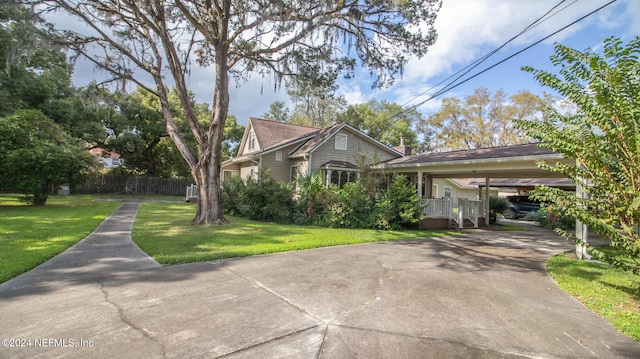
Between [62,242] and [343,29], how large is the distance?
36.6 feet

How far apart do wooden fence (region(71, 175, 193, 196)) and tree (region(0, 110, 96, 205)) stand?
12497 millimetres

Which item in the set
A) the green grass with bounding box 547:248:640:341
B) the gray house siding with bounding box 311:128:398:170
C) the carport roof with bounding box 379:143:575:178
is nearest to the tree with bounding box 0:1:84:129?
the gray house siding with bounding box 311:128:398:170

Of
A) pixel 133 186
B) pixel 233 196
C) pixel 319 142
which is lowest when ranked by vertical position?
pixel 233 196

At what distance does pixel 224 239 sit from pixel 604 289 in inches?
331

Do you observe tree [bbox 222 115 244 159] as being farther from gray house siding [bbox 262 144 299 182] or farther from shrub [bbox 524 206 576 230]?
shrub [bbox 524 206 576 230]

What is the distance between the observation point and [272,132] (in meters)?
21.7

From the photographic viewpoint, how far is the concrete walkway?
299cm

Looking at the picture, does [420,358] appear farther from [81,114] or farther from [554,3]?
[81,114]

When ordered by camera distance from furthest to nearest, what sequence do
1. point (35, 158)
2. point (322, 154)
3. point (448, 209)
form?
1. point (322, 154)
2. point (448, 209)
3. point (35, 158)

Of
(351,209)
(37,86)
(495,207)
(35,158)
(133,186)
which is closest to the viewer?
(351,209)

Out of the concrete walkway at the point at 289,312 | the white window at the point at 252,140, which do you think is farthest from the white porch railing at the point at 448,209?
the white window at the point at 252,140

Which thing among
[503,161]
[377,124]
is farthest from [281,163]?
[377,124]

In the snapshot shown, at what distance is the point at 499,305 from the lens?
440 centimetres

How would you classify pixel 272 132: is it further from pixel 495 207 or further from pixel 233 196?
pixel 495 207
